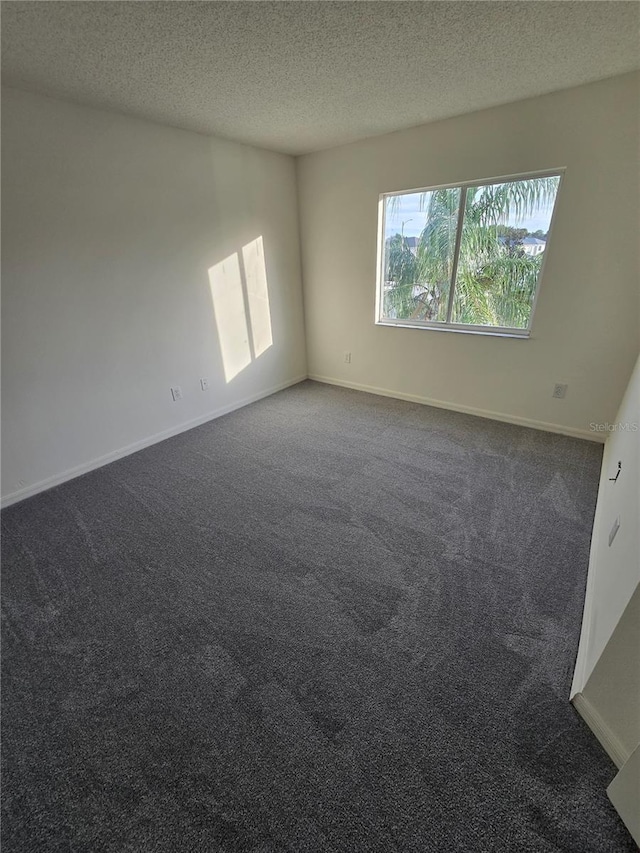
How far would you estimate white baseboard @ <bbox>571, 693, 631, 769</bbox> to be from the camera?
3.63ft

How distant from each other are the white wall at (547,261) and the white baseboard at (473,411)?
0.05 ft

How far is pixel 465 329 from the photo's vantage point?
3295 millimetres

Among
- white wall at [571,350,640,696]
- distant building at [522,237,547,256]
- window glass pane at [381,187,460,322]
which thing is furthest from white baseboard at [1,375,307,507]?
white wall at [571,350,640,696]

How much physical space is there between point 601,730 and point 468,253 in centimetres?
317

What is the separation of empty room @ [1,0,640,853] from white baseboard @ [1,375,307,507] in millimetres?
20

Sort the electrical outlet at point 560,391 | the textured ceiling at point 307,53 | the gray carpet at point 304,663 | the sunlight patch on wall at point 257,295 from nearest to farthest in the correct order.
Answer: the gray carpet at point 304,663 < the textured ceiling at point 307,53 < the electrical outlet at point 560,391 < the sunlight patch on wall at point 257,295

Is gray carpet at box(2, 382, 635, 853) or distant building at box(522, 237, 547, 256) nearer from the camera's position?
gray carpet at box(2, 382, 635, 853)

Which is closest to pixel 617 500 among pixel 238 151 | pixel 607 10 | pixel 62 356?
pixel 607 10

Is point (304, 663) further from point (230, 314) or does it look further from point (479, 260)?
point (479, 260)

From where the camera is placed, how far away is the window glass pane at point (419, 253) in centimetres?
316

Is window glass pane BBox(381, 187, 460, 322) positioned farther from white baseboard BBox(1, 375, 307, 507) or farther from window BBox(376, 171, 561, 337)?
white baseboard BBox(1, 375, 307, 507)

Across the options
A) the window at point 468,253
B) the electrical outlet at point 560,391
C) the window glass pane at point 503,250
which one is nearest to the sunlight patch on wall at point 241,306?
the window at point 468,253

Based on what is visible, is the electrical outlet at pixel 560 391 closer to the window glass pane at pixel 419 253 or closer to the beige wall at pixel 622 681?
the window glass pane at pixel 419 253

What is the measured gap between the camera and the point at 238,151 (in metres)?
3.21
